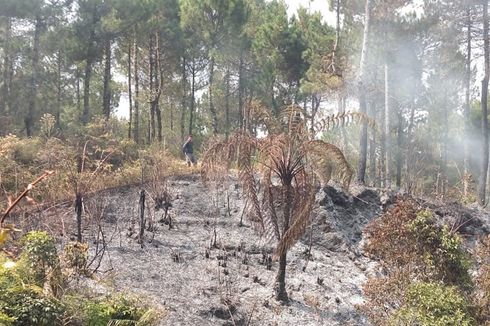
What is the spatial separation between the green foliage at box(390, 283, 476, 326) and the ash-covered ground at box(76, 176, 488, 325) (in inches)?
111

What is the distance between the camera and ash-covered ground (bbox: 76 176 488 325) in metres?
9.46

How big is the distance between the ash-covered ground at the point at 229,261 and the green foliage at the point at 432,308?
2829 mm

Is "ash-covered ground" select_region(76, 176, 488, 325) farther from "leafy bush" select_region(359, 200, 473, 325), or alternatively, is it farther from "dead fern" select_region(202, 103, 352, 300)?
"leafy bush" select_region(359, 200, 473, 325)

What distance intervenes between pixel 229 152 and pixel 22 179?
22.6 feet

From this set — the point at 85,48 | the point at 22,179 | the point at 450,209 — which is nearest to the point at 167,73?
the point at 85,48

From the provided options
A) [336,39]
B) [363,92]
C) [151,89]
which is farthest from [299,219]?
[151,89]

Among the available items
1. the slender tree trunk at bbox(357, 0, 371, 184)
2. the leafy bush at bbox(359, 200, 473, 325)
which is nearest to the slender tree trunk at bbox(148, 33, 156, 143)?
the slender tree trunk at bbox(357, 0, 371, 184)

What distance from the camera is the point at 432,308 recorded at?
678 centimetres

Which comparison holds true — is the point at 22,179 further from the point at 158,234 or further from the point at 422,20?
the point at 422,20

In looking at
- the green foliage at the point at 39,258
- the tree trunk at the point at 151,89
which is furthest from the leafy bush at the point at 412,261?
the tree trunk at the point at 151,89

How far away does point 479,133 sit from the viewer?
1184 inches

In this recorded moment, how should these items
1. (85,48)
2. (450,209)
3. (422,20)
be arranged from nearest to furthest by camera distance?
(450,209)
(85,48)
(422,20)

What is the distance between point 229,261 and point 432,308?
228 inches

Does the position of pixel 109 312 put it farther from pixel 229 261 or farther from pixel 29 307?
pixel 229 261
